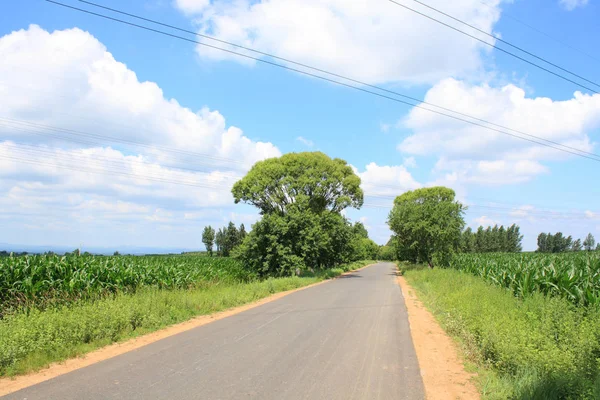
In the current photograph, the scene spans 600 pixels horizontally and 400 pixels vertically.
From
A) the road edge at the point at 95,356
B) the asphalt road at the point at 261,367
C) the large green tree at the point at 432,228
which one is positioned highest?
the large green tree at the point at 432,228

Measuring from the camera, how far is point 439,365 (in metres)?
7.35

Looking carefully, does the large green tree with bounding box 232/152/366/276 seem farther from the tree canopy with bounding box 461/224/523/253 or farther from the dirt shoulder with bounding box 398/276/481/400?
the tree canopy with bounding box 461/224/523/253

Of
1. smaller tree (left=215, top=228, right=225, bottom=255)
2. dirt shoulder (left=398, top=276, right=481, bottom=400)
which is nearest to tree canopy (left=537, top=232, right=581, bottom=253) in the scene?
smaller tree (left=215, top=228, right=225, bottom=255)

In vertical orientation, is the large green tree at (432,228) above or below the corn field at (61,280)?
above

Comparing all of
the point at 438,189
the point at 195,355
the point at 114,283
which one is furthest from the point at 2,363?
the point at 438,189

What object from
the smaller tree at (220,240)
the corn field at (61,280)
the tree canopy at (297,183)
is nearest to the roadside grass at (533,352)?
the corn field at (61,280)

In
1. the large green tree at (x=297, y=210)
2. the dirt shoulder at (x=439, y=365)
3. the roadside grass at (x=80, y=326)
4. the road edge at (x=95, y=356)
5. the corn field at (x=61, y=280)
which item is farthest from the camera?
the large green tree at (x=297, y=210)

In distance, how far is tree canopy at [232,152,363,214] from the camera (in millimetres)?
36469

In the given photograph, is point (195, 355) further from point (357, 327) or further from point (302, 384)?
point (357, 327)

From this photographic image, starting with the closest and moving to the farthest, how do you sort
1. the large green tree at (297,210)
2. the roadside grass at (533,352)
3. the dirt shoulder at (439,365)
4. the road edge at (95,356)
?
the roadside grass at (533,352) < the dirt shoulder at (439,365) < the road edge at (95,356) < the large green tree at (297,210)

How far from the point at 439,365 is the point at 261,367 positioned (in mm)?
3419

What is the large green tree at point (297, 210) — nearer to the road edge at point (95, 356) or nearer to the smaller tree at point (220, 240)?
the road edge at point (95, 356)

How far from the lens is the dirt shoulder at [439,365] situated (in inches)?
232

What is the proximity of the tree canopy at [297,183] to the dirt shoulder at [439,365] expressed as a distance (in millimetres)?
25014
